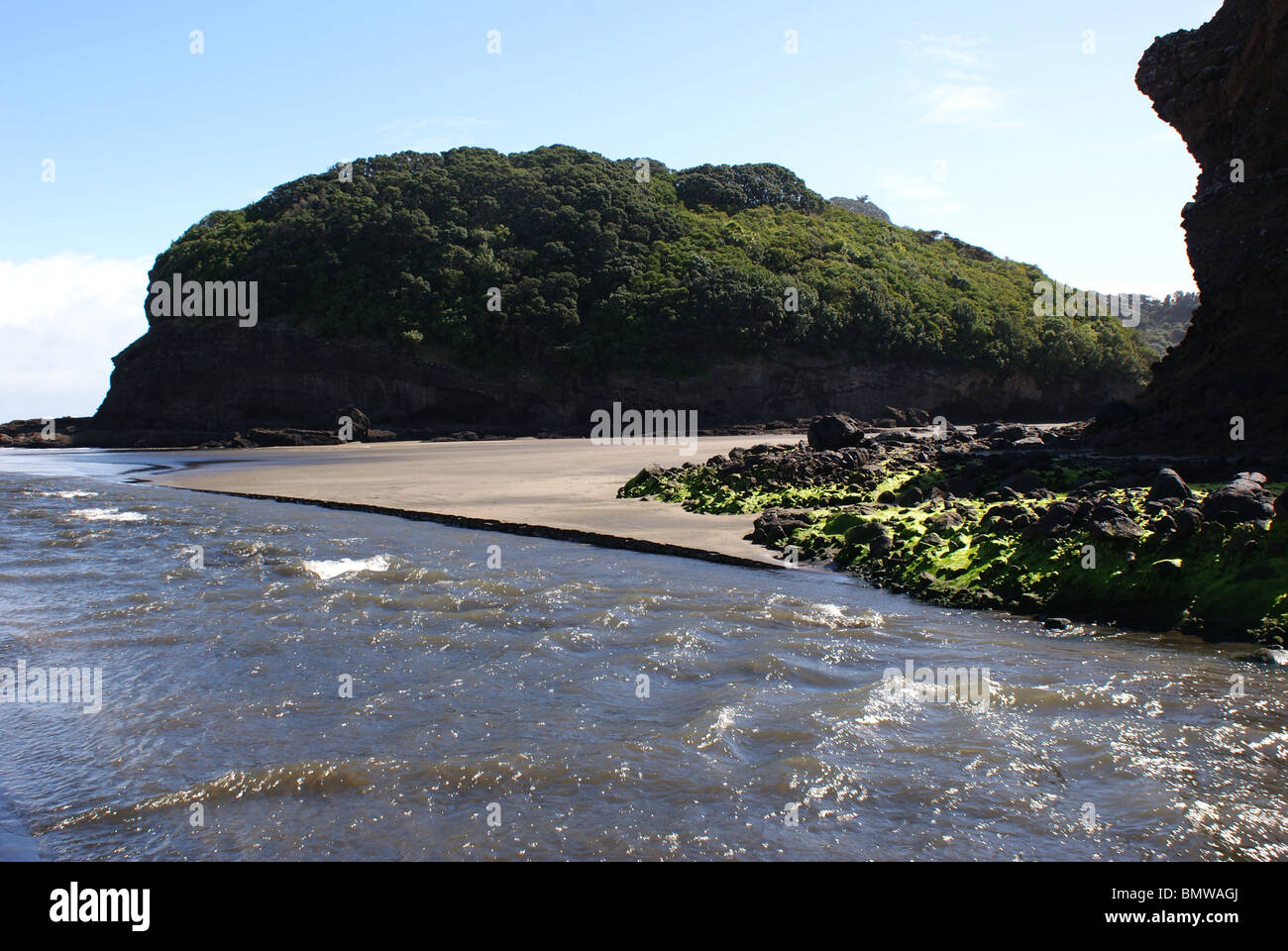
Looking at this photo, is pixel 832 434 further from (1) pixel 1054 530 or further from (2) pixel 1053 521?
(1) pixel 1054 530

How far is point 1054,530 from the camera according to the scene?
9836 millimetres

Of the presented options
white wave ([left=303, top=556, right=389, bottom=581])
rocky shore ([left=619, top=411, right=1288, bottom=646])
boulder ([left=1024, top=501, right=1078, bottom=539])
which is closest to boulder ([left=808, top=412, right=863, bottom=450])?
rocky shore ([left=619, top=411, right=1288, bottom=646])

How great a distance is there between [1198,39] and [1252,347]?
6942 millimetres

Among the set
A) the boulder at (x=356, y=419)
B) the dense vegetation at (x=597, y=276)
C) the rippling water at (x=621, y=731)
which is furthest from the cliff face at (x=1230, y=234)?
the boulder at (x=356, y=419)

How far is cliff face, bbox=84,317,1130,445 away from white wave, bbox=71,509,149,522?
94.8 feet

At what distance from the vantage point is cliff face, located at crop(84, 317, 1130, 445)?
2034 inches

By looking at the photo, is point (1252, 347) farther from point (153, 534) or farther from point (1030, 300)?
point (1030, 300)

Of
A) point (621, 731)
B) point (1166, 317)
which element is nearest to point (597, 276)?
point (621, 731)

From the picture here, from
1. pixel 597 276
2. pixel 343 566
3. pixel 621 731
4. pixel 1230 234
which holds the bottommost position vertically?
pixel 621 731

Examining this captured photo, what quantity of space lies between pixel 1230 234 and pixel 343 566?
16.5 m

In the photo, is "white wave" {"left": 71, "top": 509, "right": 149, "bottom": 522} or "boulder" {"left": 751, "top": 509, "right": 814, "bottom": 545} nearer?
"boulder" {"left": 751, "top": 509, "right": 814, "bottom": 545}

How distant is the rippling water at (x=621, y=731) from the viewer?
4840 mm

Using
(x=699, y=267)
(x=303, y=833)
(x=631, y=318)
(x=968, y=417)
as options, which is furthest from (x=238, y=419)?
(x=303, y=833)

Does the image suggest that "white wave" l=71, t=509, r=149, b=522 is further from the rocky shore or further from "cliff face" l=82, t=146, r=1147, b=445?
"cliff face" l=82, t=146, r=1147, b=445
